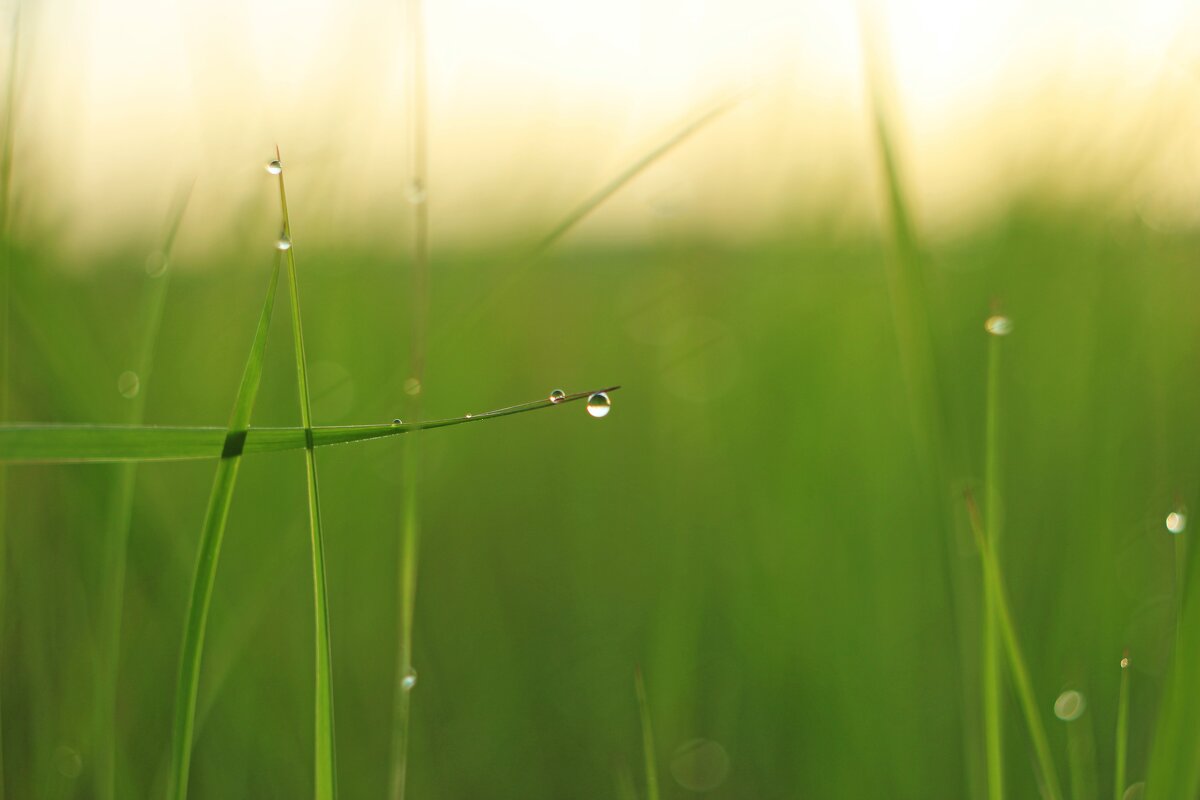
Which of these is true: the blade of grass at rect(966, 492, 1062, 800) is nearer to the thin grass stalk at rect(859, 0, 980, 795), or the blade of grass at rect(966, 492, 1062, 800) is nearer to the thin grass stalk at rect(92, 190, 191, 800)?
the thin grass stalk at rect(859, 0, 980, 795)

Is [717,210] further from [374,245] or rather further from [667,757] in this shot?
[667,757]

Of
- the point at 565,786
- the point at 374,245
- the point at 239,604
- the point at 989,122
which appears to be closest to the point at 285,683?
the point at 239,604

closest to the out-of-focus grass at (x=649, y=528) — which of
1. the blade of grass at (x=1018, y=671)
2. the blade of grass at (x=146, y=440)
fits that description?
the blade of grass at (x=1018, y=671)

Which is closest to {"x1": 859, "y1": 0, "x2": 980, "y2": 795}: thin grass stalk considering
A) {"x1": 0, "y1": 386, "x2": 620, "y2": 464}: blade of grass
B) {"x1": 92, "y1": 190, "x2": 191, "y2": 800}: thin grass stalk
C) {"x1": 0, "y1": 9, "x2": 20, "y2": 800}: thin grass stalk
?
{"x1": 0, "y1": 386, "x2": 620, "y2": 464}: blade of grass

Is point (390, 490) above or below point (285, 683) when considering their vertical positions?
above

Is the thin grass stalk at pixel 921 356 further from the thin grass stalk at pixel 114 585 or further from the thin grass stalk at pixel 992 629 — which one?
the thin grass stalk at pixel 114 585

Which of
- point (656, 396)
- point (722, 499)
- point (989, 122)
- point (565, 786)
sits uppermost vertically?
point (989, 122)
